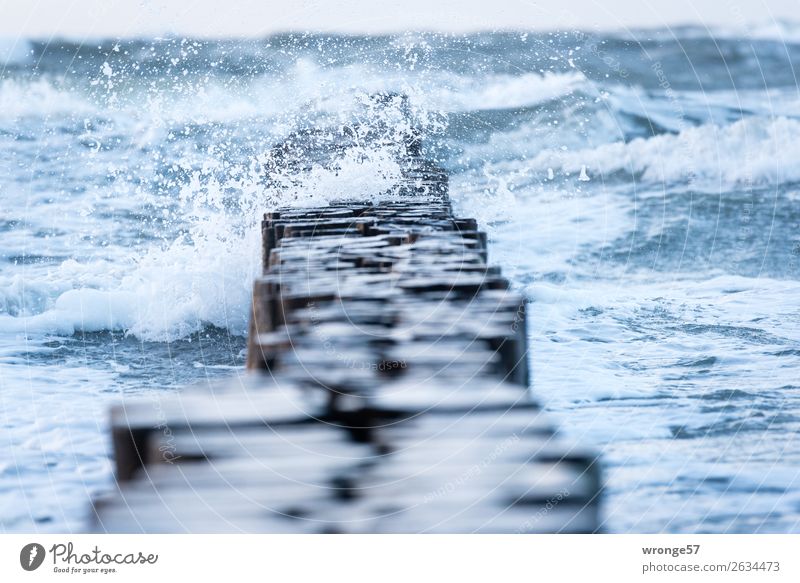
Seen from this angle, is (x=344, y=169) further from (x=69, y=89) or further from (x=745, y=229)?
(x=745, y=229)

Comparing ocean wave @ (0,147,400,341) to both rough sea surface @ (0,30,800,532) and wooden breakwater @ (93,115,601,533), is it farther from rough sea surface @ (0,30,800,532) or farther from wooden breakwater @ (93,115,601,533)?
wooden breakwater @ (93,115,601,533)

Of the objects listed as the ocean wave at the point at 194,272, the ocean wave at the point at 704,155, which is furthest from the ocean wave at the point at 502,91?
the ocean wave at the point at 704,155

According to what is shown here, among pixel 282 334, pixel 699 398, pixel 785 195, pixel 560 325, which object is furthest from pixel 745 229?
pixel 282 334

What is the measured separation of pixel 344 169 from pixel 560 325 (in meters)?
0.74

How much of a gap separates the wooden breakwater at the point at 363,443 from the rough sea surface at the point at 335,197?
634 mm

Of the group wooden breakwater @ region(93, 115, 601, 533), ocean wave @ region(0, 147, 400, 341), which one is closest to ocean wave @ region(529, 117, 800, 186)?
ocean wave @ region(0, 147, 400, 341)

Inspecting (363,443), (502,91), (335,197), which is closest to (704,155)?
(502,91)

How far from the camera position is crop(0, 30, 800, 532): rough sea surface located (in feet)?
6.13

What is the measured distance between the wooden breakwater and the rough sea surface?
63 cm

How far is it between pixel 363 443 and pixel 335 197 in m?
1.24

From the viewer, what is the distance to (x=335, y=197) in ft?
7.28

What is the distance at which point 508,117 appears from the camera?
8.91ft

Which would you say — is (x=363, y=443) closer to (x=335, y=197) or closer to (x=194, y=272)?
(x=335, y=197)

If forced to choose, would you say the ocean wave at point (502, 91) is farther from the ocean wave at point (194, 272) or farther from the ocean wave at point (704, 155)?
the ocean wave at point (704, 155)
